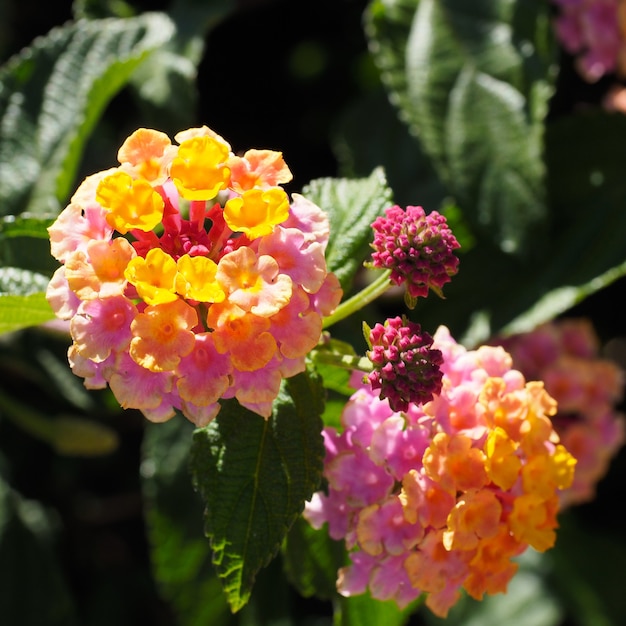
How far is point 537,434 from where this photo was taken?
905 millimetres

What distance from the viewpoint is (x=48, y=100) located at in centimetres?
138

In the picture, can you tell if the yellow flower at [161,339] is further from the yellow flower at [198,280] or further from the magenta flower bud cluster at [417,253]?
the magenta flower bud cluster at [417,253]

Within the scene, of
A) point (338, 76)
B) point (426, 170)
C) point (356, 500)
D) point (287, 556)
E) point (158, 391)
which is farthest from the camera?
point (338, 76)

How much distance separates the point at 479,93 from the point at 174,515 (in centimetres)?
79

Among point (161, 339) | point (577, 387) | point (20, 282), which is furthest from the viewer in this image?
point (577, 387)

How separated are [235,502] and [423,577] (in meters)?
0.19

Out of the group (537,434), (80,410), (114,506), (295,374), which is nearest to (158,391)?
(295,374)

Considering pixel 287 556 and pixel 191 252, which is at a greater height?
pixel 191 252

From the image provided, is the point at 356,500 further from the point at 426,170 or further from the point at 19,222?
the point at 426,170

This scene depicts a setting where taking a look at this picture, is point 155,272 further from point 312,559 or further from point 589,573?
point 589,573

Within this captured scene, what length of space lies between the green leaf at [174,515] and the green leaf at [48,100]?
39 cm

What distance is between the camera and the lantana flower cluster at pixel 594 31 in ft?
5.33

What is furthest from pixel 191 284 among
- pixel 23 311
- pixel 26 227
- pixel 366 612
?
pixel 366 612

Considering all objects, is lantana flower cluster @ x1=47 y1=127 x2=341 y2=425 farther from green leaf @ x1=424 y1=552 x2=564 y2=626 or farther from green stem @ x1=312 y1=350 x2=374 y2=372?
green leaf @ x1=424 y1=552 x2=564 y2=626
